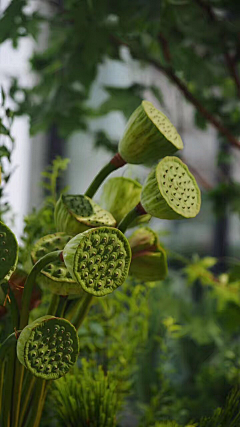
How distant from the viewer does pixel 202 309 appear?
63 cm

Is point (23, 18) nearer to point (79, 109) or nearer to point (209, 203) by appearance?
point (79, 109)

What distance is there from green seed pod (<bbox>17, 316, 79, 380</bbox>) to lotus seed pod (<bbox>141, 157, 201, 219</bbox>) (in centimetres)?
7

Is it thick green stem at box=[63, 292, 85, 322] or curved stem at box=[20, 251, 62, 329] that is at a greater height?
curved stem at box=[20, 251, 62, 329]

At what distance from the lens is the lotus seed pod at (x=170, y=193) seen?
0.19 meters

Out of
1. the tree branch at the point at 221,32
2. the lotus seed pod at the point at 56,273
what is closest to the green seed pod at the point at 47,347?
the lotus seed pod at the point at 56,273

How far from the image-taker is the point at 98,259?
168 mm

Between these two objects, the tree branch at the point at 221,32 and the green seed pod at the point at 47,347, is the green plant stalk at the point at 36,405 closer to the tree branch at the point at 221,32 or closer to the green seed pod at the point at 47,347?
the green seed pod at the point at 47,347

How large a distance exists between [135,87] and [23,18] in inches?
8.2

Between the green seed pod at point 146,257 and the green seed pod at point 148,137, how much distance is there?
5 cm

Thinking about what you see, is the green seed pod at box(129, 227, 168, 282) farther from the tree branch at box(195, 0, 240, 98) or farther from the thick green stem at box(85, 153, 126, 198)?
the tree branch at box(195, 0, 240, 98)

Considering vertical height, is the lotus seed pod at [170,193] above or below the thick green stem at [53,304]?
above

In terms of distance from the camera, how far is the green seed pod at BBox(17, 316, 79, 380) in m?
0.17

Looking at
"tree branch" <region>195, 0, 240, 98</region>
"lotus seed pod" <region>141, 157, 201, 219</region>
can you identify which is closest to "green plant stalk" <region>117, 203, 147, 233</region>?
"lotus seed pod" <region>141, 157, 201, 219</region>

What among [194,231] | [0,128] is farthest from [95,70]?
[194,231]
